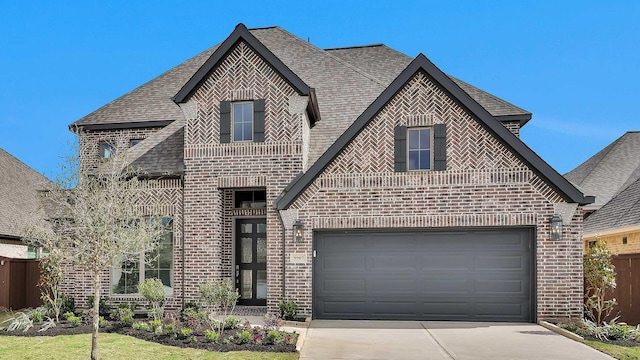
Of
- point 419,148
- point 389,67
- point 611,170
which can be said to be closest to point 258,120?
point 419,148

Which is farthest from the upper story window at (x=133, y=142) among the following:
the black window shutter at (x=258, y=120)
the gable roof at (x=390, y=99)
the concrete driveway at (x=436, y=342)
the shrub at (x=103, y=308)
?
the concrete driveway at (x=436, y=342)

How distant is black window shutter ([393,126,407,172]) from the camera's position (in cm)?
1255

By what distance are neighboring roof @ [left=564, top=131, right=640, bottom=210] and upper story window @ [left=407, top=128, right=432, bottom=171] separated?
12224 mm

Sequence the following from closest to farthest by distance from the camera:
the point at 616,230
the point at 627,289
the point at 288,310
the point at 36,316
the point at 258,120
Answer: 1. the point at 36,316
2. the point at 627,289
3. the point at 288,310
4. the point at 258,120
5. the point at 616,230

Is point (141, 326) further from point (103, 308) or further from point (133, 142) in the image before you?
point (133, 142)

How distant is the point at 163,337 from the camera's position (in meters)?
9.68

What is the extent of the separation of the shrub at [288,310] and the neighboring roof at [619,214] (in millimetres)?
10869

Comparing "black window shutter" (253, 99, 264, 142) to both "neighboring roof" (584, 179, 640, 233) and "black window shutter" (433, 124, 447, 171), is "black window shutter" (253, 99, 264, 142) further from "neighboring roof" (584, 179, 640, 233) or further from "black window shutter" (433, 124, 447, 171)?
"neighboring roof" (584, 179, 640, 233)

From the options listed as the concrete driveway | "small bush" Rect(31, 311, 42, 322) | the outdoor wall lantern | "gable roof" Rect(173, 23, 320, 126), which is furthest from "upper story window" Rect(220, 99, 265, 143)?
the outdoor wall lantern

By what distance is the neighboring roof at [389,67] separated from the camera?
15398 millimetres

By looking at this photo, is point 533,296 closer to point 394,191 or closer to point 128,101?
point 394,191

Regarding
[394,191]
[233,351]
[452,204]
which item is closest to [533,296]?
[452,204]

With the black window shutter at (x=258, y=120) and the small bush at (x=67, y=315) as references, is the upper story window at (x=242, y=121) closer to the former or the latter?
the black window shutter at (x=258, y=120)

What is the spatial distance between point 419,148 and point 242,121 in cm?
486
